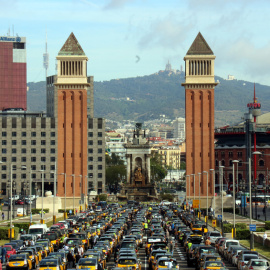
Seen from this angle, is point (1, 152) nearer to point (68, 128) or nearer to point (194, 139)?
point (68, 128)

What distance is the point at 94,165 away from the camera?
199 metres

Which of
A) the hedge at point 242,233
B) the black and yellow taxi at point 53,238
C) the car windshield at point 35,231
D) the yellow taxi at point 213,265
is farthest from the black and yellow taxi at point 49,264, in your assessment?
the hedge at point 242,233

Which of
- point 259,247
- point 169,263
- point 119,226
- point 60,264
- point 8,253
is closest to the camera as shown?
point 169,263

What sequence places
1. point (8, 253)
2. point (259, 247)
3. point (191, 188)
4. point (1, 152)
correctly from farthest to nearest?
point (1, 152)
point (191, 188)
point (259, 247)
point (8, 253)

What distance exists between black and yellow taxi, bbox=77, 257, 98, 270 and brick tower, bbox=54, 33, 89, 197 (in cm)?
10795

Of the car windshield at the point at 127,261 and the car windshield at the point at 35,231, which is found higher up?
the car windshield at the point at 35,231

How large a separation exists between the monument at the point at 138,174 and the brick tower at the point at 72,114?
68.0 feet

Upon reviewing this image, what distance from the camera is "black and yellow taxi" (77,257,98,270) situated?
4775cm

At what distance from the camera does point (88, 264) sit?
48.0 meters

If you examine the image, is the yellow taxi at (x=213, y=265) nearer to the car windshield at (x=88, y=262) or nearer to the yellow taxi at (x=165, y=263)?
the yellow taxi at (x=165, y=263)

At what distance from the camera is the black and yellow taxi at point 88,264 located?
4775 centimetres

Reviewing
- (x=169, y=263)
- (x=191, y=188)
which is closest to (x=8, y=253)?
(x=169, y=263)

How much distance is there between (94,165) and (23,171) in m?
17.0

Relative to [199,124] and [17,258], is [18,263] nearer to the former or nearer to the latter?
[17,258]
